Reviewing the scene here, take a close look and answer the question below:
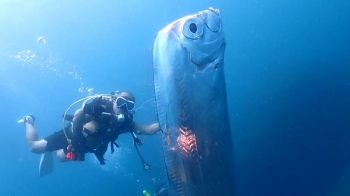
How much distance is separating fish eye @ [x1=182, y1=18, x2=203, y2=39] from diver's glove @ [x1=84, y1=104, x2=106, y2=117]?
311 centimetres

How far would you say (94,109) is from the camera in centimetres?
501

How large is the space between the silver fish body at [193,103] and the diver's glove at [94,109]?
9.01 ft

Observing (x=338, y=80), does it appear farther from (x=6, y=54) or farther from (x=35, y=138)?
(x=6, y=54)

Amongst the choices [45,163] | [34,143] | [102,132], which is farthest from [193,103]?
[45,163]

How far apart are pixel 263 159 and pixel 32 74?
64.3 ft

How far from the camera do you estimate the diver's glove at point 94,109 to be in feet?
16.4

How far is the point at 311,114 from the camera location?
11930mm

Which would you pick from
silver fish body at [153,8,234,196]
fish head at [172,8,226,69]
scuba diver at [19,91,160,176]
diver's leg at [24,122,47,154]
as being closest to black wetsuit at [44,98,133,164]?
scuba diver at [19,91,160,176]

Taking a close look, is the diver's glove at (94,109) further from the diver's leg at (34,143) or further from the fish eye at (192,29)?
the fish eye at (192,29)

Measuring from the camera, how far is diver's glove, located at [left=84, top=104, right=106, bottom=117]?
5008 millimetres

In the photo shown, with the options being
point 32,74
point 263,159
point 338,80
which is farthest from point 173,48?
point 32,74

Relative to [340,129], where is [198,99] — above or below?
above

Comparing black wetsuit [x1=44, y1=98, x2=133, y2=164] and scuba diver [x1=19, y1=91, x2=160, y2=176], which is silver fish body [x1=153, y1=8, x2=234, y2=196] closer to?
scuba diver [x1=19, y1=91, x2=160, y2=176]

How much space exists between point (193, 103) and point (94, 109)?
3.03 m
